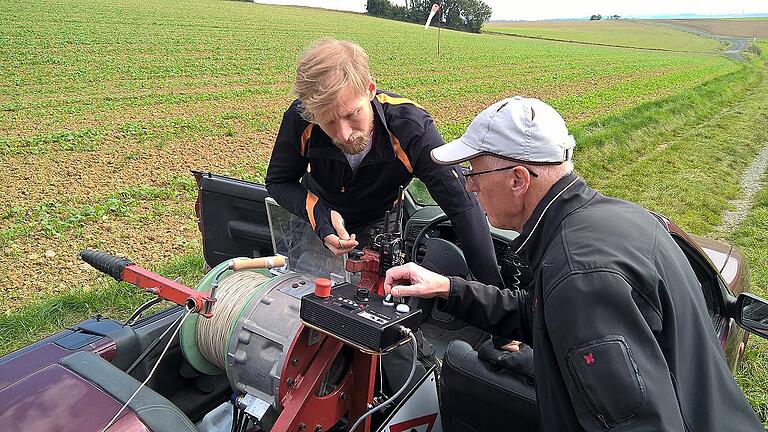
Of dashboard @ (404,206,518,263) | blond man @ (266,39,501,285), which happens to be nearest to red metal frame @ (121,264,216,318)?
blond man @ (266,39,501,285)

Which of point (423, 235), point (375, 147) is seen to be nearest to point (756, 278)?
point (423, 235)

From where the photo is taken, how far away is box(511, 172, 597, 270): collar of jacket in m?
1.80

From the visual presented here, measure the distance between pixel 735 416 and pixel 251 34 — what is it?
3739 cm

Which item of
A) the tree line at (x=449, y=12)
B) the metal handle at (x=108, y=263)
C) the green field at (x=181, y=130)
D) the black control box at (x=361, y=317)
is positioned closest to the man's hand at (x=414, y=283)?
the black control box at (x=361, y=317)

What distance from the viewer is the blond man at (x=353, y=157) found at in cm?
268

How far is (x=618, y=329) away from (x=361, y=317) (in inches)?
31.0

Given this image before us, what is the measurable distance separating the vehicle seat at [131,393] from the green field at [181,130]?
2981 mm

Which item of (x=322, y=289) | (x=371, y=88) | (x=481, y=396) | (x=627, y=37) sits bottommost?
(x=627, y=37)

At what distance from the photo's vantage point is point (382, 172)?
322cm

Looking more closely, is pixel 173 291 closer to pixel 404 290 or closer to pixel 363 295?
pixel 363 295

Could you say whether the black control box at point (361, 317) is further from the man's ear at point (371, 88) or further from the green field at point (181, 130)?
the green field at point (181, 130)

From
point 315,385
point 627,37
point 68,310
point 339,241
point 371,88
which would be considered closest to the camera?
point 315,385

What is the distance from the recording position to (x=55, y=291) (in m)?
5.67

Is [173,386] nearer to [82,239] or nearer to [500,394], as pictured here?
[500,394]
